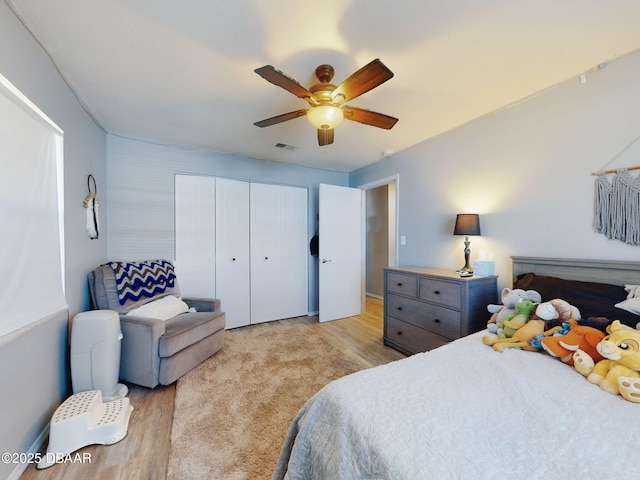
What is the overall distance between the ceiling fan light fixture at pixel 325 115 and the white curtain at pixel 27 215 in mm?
1546

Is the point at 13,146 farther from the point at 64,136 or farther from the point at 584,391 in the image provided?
the point at 584,391

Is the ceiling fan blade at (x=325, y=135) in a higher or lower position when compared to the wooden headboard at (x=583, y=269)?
higher

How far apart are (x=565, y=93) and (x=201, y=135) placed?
10.9ft

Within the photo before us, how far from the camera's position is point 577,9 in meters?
1.31

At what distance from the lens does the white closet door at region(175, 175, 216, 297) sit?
10.3 ft

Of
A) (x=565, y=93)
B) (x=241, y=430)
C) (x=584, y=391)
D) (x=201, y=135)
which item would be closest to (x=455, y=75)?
(x=565, y=93)

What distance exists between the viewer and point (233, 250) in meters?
3.42

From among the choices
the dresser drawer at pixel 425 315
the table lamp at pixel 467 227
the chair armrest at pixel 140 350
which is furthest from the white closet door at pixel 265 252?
the table lamp at pixel 467 227

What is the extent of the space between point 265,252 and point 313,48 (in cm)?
260

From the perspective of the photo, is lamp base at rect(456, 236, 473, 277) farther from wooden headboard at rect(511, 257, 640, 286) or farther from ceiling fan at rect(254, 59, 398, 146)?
ceiling fan at rect(254, 59, 398, 146)

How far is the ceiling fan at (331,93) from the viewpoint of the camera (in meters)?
1.37

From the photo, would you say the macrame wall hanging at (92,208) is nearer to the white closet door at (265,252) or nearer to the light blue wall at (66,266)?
the light blue wall at (66,266)

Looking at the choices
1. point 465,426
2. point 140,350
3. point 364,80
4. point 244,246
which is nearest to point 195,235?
point 244,246

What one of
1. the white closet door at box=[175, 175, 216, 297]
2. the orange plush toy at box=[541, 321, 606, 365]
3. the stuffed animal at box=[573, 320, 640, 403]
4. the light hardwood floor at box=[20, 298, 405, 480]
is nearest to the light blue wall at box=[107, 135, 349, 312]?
the white closet door at box=[175, 175, 216, 297]
